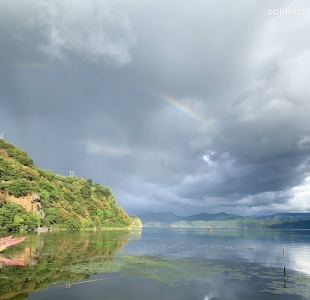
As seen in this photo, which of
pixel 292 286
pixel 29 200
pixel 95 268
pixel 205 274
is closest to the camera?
pixel 292 286

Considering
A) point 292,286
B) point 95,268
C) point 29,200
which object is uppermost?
point 29,200

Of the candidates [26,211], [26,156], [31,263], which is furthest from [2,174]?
[31,263]

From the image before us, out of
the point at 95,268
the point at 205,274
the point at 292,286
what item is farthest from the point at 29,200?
the point at 292,286

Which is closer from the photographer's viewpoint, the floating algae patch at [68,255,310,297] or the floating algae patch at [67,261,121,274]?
the floating algae patch at [68,255,310,297]

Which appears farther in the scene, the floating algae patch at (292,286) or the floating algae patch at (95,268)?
the floating algae patch at (95,268)

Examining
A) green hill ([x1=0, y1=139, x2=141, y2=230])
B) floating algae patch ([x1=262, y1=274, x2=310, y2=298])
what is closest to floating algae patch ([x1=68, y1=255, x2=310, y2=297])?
floating algae patch ([x1=262, y1=274, x2=310, y2=298])

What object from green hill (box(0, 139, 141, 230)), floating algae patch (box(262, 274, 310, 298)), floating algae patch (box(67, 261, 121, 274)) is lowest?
floating algae patch (box(262, 274, 310, 298))

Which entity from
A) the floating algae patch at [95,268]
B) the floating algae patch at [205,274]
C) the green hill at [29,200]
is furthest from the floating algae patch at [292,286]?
the green hill at [29,200]

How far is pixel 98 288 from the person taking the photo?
28.1 metres

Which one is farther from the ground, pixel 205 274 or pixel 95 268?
pixel 95 268

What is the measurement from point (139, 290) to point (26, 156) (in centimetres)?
16220

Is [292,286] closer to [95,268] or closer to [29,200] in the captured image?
[95,268]

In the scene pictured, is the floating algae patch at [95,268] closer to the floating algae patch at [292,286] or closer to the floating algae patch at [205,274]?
the floating algae patch at [205,274]

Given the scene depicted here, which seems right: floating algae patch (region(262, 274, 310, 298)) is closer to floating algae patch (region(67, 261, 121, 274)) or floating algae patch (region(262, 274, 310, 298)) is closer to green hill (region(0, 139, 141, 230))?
floating algae patch (region(67, 261, 121, 274))
